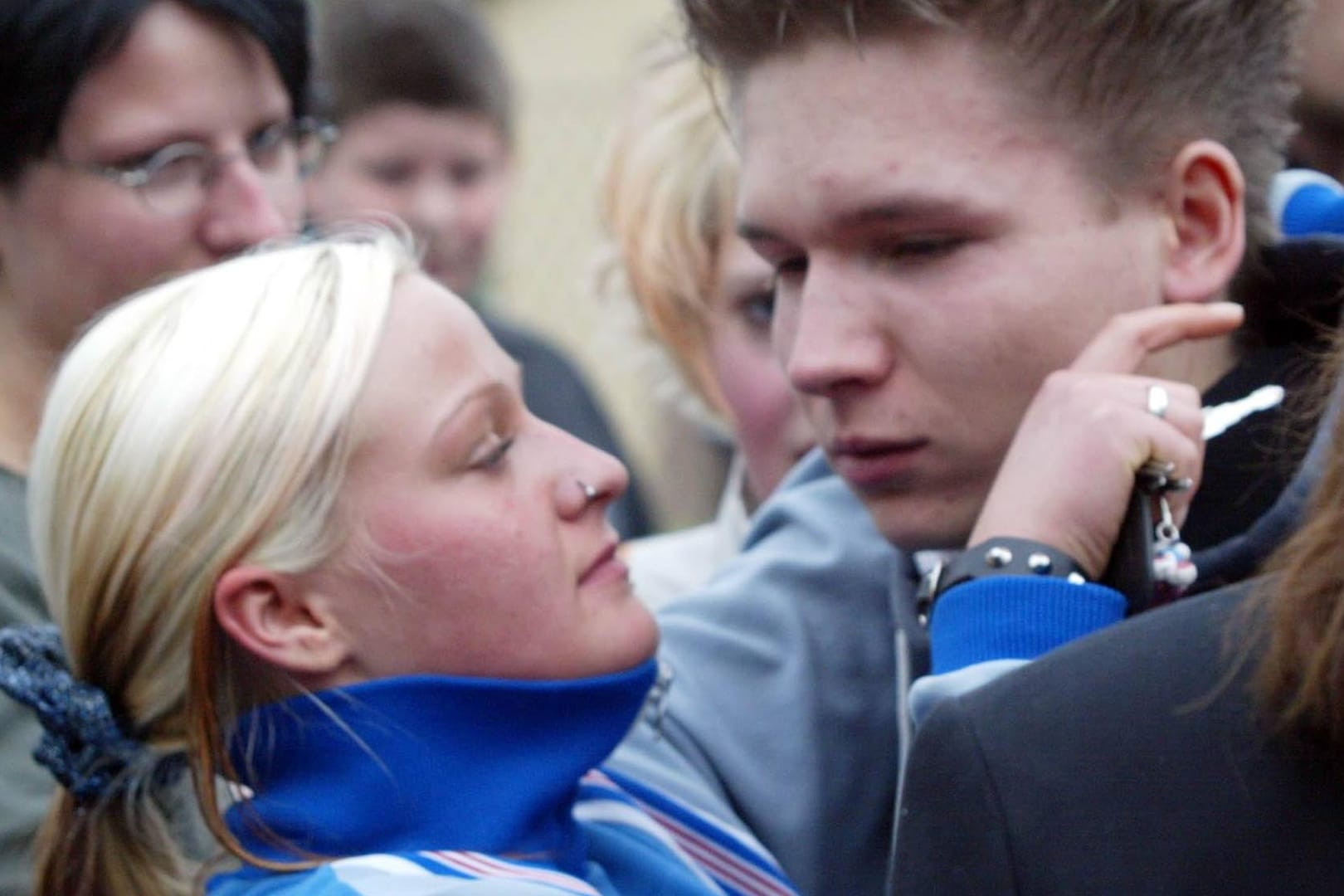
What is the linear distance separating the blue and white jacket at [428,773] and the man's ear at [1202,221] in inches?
30.1

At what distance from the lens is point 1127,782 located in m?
1.35

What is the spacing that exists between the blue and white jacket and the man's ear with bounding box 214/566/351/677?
1.7 inches

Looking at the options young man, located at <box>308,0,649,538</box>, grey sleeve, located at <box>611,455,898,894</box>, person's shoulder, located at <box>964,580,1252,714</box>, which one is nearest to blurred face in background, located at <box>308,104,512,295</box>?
young man, located at <box>308,0,649,538</box>

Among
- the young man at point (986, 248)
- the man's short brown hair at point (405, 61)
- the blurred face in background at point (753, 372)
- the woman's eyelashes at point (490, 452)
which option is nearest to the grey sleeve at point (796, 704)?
the young man at point (986, 248)

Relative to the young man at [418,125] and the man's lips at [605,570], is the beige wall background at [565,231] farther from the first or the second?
the man's lips at [605,570]

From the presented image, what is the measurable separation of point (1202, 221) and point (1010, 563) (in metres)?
0.56

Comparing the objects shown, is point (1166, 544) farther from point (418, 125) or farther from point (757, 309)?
point (418, 125)

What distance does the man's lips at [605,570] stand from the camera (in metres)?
2.20

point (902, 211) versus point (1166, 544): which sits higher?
point (902, 211)

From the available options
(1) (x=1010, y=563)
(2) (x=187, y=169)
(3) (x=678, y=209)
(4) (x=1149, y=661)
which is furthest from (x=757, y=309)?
(4) (x=1149, y=661)

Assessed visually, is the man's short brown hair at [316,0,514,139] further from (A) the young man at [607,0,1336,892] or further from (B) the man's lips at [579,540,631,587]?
(B) the man's lips at [579,540,631,587]

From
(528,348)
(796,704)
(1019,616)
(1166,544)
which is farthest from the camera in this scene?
(528,348)

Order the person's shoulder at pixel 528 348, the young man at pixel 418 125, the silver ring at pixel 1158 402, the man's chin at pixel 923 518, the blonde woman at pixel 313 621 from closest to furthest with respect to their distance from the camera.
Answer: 1. the silver ring at pixel 1158 402
2. the blonde woman at pixel 313 621
3. the man's chin at pixel 923 518
4. the person's shoulder at pixel 528 348
5. the young man at pixel 418 125

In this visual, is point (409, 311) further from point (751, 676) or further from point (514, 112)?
point (514, 112)
